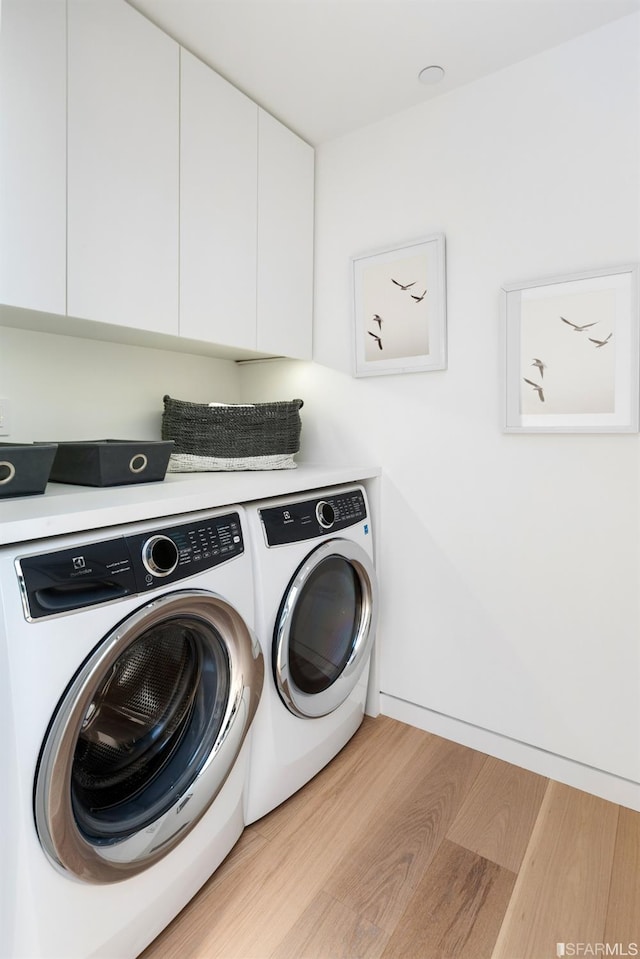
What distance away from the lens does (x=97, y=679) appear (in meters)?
0.88

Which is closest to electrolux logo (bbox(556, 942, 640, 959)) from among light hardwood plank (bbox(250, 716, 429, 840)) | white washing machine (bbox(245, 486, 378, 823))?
light hardwood plank (bbox(250, 716, 429, 840))

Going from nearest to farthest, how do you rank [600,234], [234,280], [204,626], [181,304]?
1. [204,626]
2. [600,234]
3. [181,304]
4. [234,280]

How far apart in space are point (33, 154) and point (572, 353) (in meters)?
1.53

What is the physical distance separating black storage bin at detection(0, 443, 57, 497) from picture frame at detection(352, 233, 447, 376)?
1.20 m

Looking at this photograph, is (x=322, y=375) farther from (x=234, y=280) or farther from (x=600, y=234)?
(x=600, y=234)

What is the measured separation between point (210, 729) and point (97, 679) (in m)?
0.39

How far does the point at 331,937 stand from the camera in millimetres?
1111

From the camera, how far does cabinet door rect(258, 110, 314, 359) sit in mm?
1850

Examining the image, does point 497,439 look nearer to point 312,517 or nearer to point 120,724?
point 312,517

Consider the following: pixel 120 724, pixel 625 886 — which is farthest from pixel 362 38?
pixel 625 886

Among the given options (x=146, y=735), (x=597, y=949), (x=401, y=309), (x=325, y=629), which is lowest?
(x=597, y=949)

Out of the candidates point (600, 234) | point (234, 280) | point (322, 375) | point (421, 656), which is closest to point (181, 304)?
point (234, 280)

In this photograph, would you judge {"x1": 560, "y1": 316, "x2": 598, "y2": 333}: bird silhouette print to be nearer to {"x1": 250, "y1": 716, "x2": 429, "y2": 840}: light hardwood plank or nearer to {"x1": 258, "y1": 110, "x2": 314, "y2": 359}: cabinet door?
{"x1": 258, "y1": 110, "x2": 314, "y2": 359}: cabinet door

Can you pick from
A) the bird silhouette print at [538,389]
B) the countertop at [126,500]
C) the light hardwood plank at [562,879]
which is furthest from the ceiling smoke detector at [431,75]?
the light hardwood plank at [562,879]
